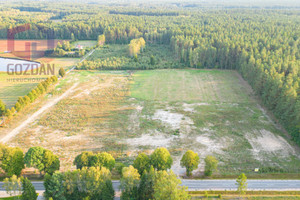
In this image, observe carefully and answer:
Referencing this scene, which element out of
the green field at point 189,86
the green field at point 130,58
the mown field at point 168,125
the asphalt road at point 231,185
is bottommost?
the asphalt road at point 231,185

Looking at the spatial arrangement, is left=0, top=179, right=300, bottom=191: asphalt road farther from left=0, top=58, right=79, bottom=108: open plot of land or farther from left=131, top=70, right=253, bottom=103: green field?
left=0, top=58, right=79, bottom=108: open plot of land

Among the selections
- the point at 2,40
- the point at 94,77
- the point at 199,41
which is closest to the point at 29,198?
the point at 94,77

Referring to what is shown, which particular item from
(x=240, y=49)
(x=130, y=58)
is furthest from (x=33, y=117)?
(x=240, y=49)

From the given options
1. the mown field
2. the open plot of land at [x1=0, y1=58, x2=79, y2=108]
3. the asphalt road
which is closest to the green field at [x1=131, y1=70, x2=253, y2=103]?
the mown field

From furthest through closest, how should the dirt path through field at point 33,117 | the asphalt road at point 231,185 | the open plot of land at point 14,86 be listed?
the open plot of land at point 14,86
the dirt path through field at point 33,117
the asphalt road at point 231,185

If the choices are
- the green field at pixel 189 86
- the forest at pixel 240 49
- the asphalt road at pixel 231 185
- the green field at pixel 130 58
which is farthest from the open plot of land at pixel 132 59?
the asphalt road at pixel 231 185

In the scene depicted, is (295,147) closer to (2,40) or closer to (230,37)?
(230,37)

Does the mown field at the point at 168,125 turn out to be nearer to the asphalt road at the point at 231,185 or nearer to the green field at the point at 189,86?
the green field at the point at 189,86
